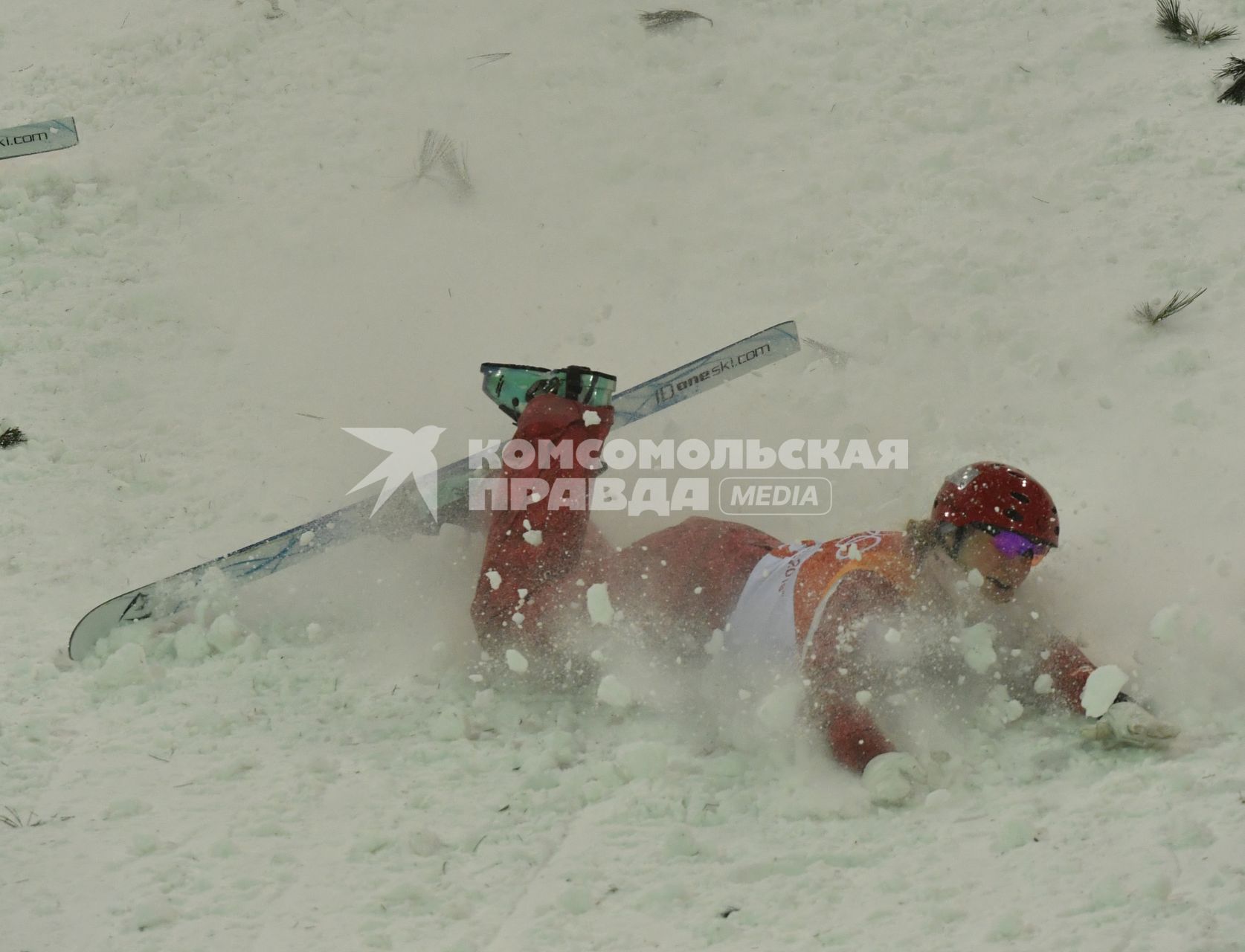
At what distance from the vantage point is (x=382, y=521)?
4160 mm

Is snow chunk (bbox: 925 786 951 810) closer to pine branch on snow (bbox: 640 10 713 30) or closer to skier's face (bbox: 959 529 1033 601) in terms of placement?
skier's face (bbox: 959 529 1033 601)

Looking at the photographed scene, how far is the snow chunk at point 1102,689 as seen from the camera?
3.12 metres

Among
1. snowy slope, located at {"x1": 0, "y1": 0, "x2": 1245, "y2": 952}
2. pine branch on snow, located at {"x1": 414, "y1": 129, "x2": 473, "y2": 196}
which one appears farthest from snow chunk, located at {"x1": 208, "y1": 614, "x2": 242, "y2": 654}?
pine branch on snow, located at {"x1": 414, "y1": 129, "x2": 473, "y2": 196}

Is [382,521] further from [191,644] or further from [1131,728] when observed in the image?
[1131,728]

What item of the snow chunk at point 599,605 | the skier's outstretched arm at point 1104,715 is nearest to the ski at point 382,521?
the snow chunk at point 599,605

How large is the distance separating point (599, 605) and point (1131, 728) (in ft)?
4.60

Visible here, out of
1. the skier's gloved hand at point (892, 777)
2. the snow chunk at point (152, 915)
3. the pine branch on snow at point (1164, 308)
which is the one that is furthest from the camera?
the pine branch on snow at point (1164, 308)

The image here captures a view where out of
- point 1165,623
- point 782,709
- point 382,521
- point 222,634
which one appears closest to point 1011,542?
point 1165,623

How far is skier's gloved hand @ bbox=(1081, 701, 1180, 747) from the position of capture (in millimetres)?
3037

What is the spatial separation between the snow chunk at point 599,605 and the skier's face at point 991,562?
0.99 m

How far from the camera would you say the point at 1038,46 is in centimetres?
564

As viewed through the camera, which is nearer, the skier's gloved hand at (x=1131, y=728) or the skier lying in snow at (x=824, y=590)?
the skier's gloved hand at (x=1131, y=728)

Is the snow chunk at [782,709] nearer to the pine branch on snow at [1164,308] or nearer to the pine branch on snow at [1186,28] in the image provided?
the pine branch on snow at [1164,308]

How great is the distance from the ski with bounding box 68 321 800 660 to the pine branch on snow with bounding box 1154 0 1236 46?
8.46 ft
